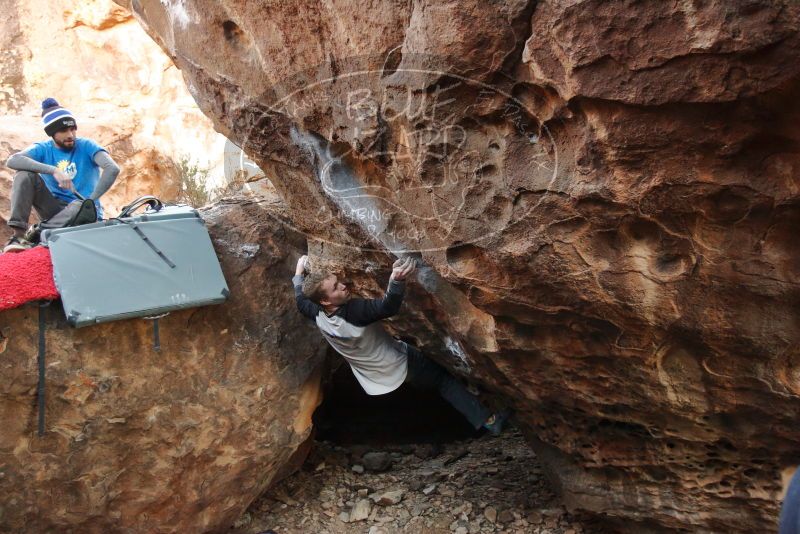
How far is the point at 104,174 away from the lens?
152 inches

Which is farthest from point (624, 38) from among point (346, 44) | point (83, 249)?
point (83, 249)

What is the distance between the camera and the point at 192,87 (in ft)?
11.1

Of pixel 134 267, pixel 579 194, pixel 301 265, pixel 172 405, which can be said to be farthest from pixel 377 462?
pixel 579 194

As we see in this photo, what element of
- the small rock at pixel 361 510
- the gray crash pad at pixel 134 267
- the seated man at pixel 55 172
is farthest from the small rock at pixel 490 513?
the seated man at pixel 55 172

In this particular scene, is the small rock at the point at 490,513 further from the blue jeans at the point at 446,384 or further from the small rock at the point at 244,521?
the small rock at the point at 244,521

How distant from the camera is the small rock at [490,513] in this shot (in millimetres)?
3791

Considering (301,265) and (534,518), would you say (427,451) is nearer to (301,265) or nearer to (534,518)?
(534,518)

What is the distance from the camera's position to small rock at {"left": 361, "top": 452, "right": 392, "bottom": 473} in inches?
173

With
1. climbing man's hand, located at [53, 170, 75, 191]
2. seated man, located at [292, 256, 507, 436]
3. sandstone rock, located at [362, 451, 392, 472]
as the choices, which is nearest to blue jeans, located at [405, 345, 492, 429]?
seated man, located at [292, 256, 507, 436]

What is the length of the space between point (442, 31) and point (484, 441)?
3155 millimetres

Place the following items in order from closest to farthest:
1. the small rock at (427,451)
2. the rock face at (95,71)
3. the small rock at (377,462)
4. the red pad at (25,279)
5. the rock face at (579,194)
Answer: the rock face at (579,194), the red pad at (25,279), the small rock at (377,462), the small rock at (427,451), the rock face at (95,71)

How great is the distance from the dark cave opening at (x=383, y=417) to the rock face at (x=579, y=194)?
4.84 ft

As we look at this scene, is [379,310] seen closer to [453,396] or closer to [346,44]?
[453,396]

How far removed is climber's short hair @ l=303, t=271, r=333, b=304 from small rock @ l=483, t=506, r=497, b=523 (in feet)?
4.76
